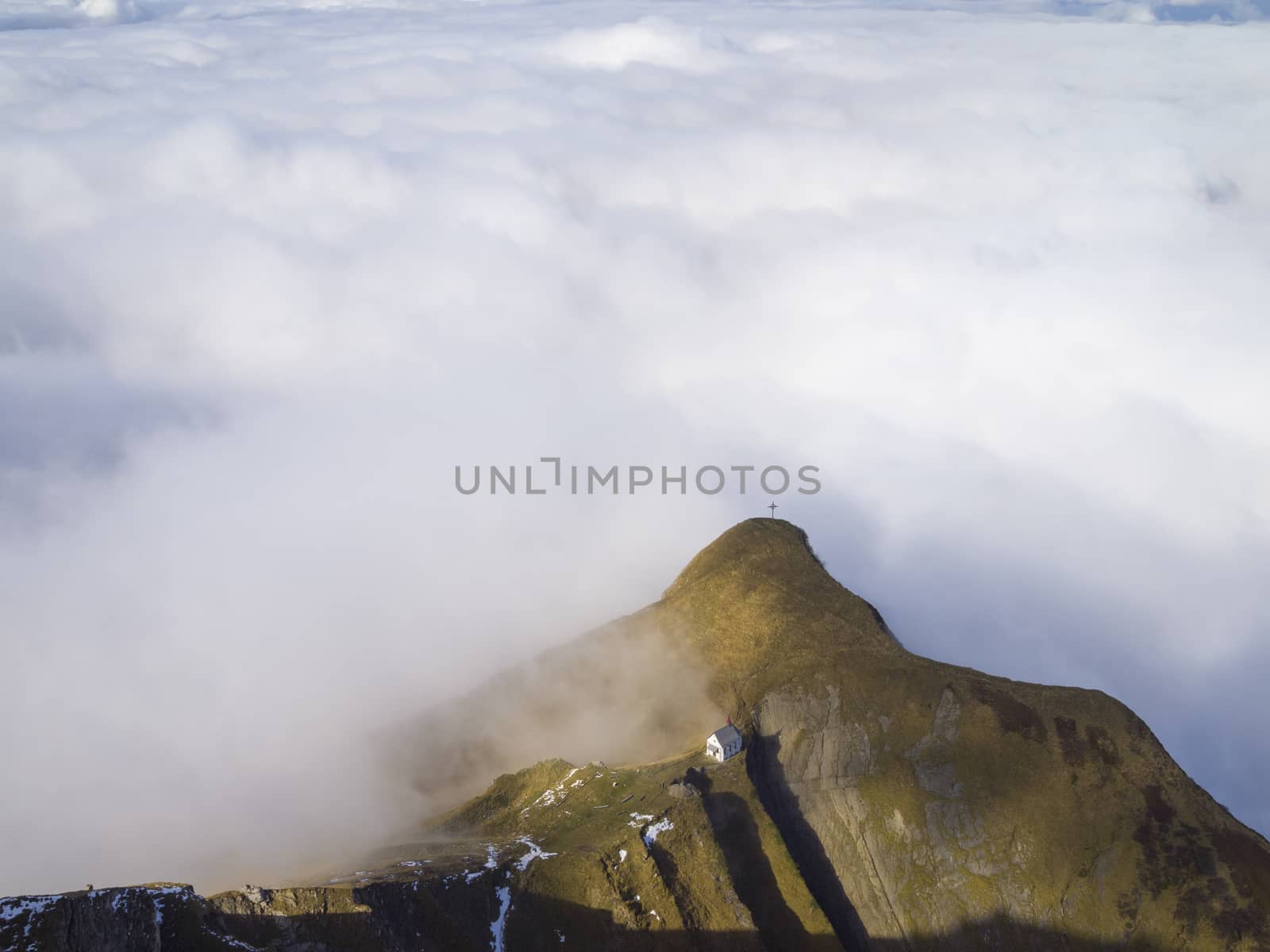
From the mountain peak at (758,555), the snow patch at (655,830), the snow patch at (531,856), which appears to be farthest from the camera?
the mountain peak at (758,555)

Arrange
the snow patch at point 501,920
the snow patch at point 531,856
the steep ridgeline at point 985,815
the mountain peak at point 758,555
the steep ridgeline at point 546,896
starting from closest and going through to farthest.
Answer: the steep ridgeline at point 546,896
the snow patch at point 501,920
the snow patch at point 531,856
the steep ridgeline at point 985,815
the mountain peak at point 758,555

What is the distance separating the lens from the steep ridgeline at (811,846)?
73.0 m

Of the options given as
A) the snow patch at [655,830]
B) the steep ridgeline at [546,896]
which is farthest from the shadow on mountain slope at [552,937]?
the snow patch at [655,830]

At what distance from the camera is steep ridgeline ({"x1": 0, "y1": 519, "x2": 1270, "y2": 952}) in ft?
240

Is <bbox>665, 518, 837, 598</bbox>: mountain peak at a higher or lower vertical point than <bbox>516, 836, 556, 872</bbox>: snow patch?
higher

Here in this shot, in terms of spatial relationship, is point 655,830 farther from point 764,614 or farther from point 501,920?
point 764,614

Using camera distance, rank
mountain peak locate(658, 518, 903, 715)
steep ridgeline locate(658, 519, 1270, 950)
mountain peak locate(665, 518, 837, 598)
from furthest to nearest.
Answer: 1. mountain peak locate(665, 518, 837, 598)
2. mountain peak locate(658, 518, 903, 715)
3. steep ridgeline locate(658, 519, 1270, 950)

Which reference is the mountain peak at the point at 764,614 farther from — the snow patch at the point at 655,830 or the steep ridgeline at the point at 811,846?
the snow patch at the point at 655,830

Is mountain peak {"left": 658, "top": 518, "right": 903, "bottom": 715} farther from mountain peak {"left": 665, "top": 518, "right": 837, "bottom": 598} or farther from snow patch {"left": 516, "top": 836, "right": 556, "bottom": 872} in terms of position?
snow patch {"left": 516, "top": 836, "right": 556, "bottom": 872}

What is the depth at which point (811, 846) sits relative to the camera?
92.1m

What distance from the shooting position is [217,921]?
2657 inches

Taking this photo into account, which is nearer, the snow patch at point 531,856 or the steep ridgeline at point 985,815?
the snow patch at point 531,856

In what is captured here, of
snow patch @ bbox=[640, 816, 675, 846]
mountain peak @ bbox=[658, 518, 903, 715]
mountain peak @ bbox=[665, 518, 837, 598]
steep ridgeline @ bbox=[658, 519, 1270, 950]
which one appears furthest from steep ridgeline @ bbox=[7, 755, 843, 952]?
mountain peak @ bbox=[665, 518, 837, 598]

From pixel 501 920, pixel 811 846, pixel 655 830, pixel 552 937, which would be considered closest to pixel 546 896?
pixel 552 937
